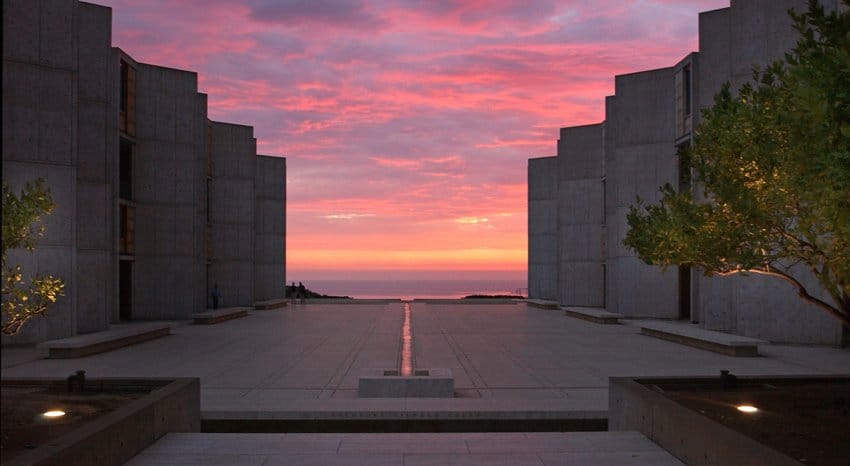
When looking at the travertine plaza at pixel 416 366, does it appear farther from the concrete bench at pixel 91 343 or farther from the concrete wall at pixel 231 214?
the concrete wall at pixel 231 214

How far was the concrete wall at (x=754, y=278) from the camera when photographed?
78.4ft

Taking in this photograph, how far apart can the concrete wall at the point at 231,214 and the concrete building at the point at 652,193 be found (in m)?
18.7

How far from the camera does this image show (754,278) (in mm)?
25406

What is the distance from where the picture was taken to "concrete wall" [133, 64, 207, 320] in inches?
1347

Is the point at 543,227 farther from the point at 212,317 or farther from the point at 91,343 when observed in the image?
the point at 91,343

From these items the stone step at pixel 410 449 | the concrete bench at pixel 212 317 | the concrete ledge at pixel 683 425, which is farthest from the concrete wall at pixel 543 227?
the stone step at pixel 410 449

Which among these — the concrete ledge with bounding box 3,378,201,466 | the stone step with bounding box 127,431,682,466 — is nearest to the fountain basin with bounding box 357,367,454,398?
the concrete ledge with bounding box 3,378,201,466

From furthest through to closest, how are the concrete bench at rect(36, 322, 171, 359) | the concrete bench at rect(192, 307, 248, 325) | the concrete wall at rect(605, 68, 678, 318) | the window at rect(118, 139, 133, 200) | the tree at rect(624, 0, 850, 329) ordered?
the concrete wall at rect(605, 68, 678, 318) → the window at rect(118, 139, 133, 200) → the concrete bench at rect(192, 307, 248, 325) → the concrete bench at rect(36, 322, 171, 359) → the tree at rect(624, 0, 850, 329)

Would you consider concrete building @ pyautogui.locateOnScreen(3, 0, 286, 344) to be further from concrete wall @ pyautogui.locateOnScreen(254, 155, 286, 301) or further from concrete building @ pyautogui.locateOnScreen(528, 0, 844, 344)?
concrete building @ pyautogui.locateOnScreen(528, 0, 844, 344)

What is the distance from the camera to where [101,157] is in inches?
1072

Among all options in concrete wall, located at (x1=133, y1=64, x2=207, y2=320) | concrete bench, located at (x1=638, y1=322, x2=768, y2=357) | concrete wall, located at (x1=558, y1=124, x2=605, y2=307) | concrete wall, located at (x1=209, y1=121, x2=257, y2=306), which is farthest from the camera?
concrete wall, located at (x1=209, y1=121, x2=257, y2=306)

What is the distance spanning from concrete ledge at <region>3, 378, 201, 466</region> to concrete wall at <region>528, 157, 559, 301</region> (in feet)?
150

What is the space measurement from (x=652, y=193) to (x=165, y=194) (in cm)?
2153

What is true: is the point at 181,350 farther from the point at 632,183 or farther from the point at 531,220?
the point at 531,220
